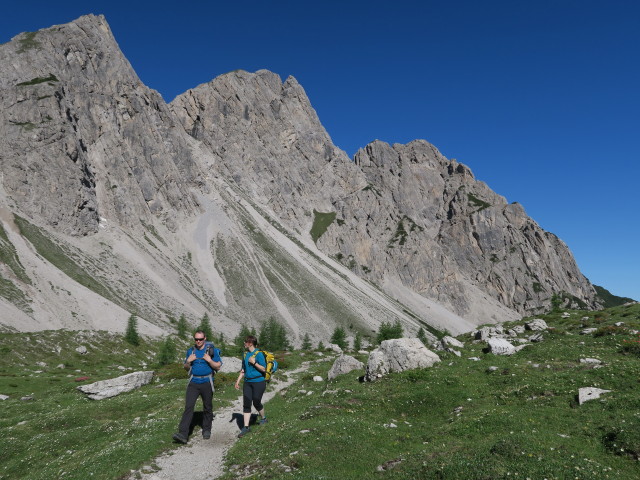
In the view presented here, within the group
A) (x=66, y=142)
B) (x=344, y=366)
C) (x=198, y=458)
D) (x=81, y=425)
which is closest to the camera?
(x=198, y=458)

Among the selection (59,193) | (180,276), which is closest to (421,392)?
(180,276)

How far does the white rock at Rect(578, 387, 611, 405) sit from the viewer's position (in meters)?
14.9

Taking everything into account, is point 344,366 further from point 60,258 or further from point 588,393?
point 60,258

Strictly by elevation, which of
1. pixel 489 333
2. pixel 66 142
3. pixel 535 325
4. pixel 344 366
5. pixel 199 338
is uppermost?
pixel 66 142

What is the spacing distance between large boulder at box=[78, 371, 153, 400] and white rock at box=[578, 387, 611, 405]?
33.0 m

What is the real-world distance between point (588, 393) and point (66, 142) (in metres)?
188

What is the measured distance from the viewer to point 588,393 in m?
15.2

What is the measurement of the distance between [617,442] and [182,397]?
25327 mm

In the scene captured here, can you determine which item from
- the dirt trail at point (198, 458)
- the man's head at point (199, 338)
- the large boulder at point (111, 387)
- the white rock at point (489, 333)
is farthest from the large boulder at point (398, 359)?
the large boulder at point (111, 387)

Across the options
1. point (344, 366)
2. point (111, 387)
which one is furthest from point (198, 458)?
point (111, 387)

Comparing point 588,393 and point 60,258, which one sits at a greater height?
point 60,258

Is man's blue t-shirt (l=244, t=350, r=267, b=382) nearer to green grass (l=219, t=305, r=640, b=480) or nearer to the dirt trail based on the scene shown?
green grass (l=219, t=305, r=640, b=480)

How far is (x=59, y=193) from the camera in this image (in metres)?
146

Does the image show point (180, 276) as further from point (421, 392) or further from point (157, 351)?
point (421, 392)
